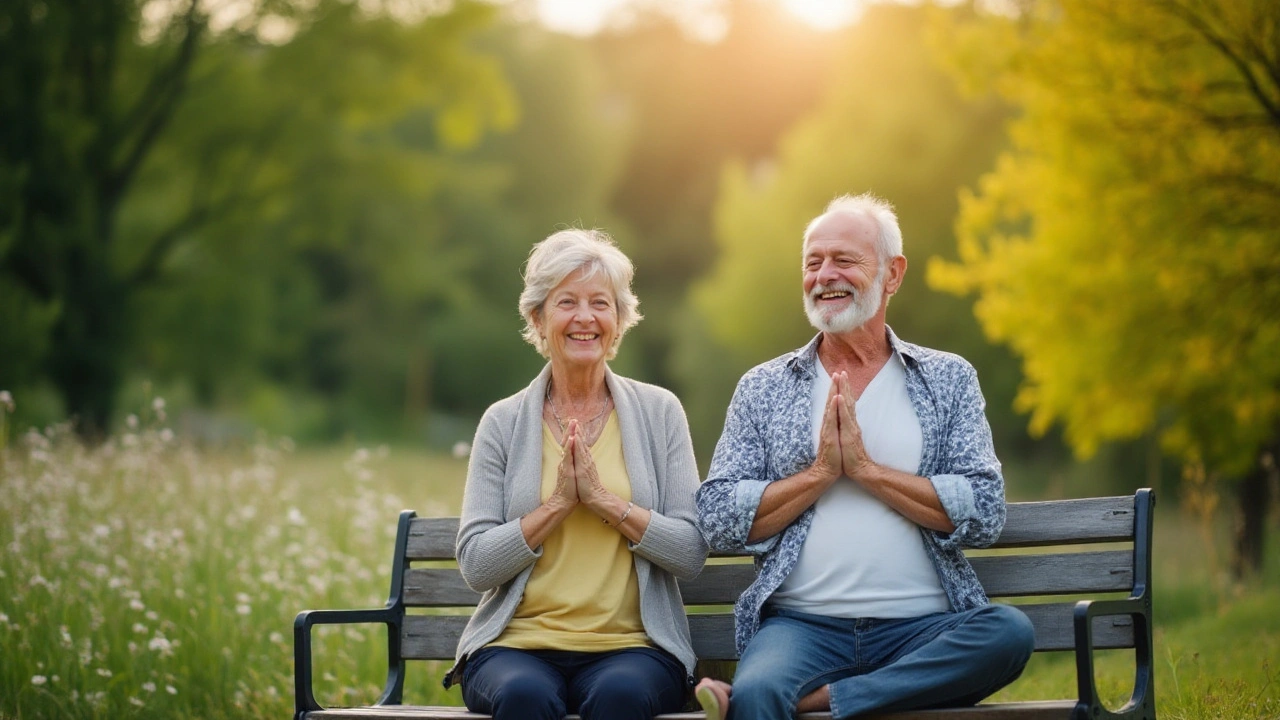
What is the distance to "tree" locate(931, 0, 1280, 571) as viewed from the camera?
29.5 feet

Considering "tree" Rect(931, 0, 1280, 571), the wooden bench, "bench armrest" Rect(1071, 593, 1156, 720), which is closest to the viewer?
"bench armrest" Rect(1071, 593, 1156, 720)

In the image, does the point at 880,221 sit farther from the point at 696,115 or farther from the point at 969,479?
the point at 696,115

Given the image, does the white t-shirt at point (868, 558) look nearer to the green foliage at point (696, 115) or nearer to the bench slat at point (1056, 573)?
the bench slat at point (1056, 573)

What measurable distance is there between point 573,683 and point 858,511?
102 centimetres

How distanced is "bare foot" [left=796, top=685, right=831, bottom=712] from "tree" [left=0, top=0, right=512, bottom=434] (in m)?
12.4

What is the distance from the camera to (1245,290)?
374 inches

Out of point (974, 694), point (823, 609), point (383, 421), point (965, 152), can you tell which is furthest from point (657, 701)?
point (383, 421)

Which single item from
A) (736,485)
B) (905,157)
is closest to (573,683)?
(736,485)

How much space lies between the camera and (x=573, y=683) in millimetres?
4035

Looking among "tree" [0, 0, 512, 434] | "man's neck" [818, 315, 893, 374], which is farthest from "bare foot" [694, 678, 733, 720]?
"tree" [0, 0, 512, 434]

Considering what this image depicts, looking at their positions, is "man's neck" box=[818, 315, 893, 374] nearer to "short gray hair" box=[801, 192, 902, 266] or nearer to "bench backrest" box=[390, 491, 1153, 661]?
"short gray hair" box=[801, 192, 902, 266]

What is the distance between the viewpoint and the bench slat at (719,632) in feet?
13.3

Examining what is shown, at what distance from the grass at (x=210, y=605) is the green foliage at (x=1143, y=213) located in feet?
7.37

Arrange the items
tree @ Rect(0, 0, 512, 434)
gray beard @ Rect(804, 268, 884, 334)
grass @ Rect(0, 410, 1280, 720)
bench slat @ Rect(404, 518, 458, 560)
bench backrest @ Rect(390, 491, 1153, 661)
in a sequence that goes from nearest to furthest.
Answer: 1. bench backrest @ Rect(390, 491, 1153, 661)
2. gray beard @ Rect(804, 268, 884, 334)
3. bench slat @ Rect(404, 518, 458, 560)
4. grass @ Rect(0, 410, 1280, 720)
5. tree @ Rect(0, 0, 512, 434)
